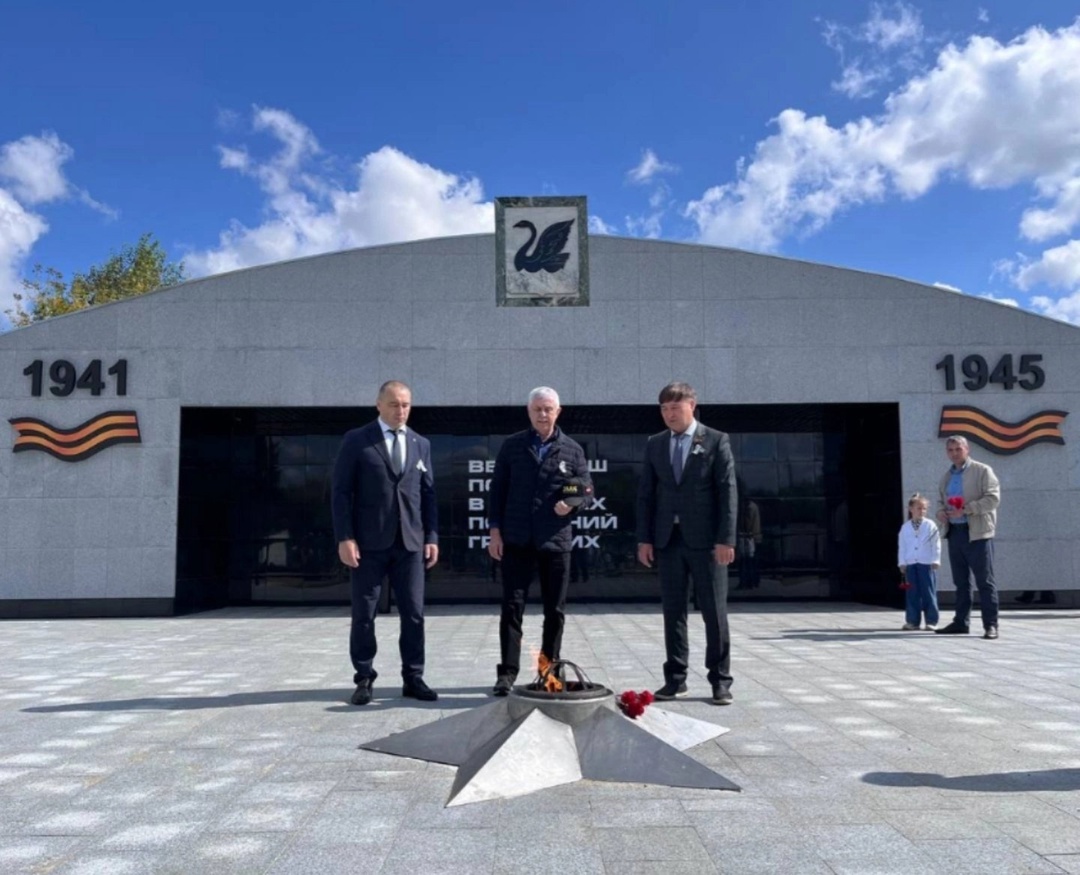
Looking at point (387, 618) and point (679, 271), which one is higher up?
point (679, 271)

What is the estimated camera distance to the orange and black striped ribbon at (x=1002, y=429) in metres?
12.7

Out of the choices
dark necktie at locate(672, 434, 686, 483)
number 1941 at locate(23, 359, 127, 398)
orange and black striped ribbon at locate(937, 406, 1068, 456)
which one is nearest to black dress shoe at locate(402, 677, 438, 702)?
dark necktie at locate(672, 434, 686, 483)

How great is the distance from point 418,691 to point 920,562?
6635 millimetres

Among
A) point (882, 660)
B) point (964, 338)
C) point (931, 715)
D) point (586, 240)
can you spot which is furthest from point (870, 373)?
point (931, 715)

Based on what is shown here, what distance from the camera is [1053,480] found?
498 inches

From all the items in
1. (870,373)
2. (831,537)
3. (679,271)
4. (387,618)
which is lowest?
(387,618)

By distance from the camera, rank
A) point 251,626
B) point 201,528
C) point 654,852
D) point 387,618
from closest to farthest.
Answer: point 654,852
point 251,626
point 387,618
point 201,528

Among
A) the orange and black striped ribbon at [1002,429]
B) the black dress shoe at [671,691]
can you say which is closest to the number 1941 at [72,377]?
the black dress shoe at [671,691]

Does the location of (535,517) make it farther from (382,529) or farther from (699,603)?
(699,603)

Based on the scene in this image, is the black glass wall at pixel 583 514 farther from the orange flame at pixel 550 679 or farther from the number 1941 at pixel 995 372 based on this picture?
the orange flame at pixel 550 679

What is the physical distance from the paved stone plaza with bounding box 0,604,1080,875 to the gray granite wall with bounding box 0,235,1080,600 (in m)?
5.52

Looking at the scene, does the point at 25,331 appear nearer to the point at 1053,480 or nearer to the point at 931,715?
the point at 931,715

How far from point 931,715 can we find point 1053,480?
354 inches

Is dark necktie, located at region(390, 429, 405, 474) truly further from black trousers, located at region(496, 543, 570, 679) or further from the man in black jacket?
black trousers, located at region(496, 543, 570, 679)
